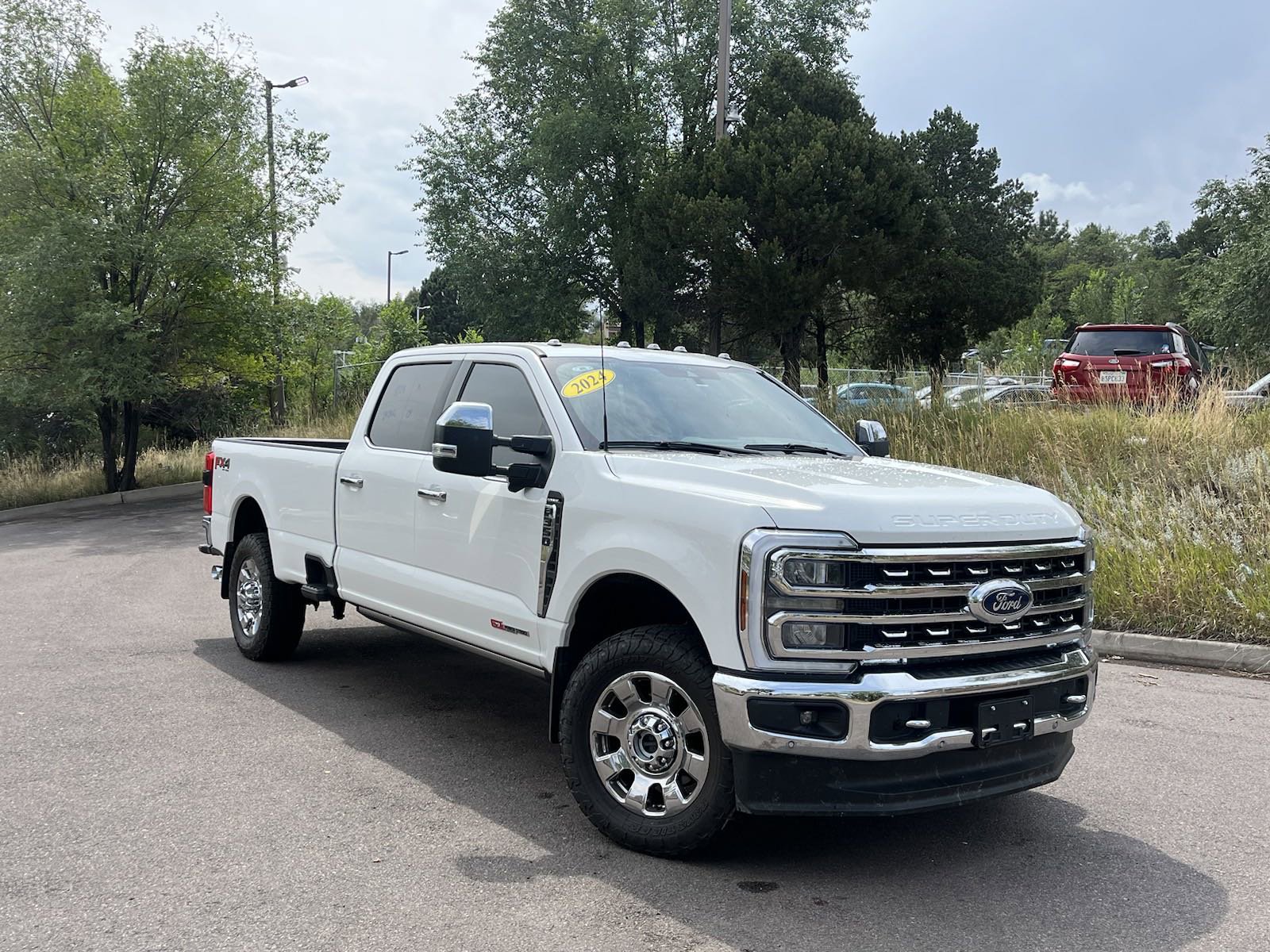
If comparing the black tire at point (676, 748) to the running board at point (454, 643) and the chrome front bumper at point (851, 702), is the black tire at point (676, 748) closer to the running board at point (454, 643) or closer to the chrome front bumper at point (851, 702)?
the chrome front bumper at point (851, 702)

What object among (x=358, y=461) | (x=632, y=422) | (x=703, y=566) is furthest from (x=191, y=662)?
(x=703, y=566)

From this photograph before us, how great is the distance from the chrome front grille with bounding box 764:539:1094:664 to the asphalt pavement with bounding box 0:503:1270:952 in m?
0.87

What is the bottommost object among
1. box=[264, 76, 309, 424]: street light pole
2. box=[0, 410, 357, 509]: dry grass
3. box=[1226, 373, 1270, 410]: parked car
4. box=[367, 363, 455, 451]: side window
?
box=[0, 410, 357, 509]: dry grass

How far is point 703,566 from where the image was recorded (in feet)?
12.8

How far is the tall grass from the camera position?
8.16 m

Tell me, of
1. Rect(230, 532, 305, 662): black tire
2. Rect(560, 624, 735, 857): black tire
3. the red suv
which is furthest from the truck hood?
the red suv

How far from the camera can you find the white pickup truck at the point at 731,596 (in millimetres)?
3713

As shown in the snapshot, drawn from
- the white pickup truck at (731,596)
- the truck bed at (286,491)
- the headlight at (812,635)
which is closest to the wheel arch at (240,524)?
the truck bed at (286,491)

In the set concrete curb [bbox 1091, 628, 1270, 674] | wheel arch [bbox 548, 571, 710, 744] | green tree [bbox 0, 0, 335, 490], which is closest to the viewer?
wheel arch [bbox 548, 571, 710, 744]

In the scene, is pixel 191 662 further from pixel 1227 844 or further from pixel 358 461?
pixel 1227 844

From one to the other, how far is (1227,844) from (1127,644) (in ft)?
12.4

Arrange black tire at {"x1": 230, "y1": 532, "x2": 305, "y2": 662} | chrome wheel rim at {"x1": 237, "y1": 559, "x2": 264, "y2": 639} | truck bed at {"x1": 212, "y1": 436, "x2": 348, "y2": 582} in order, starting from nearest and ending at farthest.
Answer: truck bed at {"x1": 212, "y1": 436, "x2": 348, "y2": 582} < black tire at {"x1": 230, "y1": 532, "x2": 305, "y2": 662} < chrome wheel rim at {"x1": 237, "y1": 559, "x2": 264, "y2": 639}

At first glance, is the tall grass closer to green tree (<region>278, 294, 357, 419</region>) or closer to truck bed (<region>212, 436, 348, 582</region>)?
truck bed (<region>212, 436, 348, 582</region>)

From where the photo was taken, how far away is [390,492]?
5.84 m
